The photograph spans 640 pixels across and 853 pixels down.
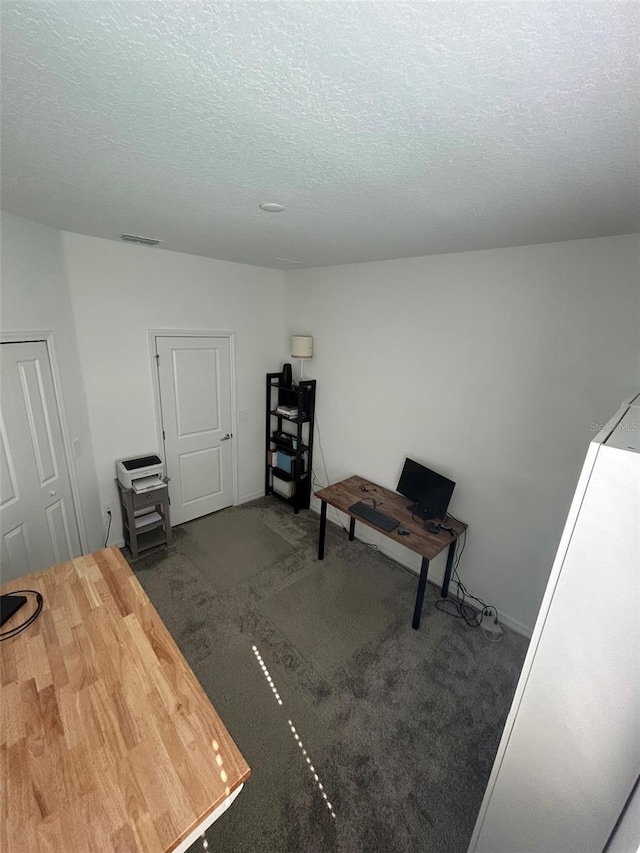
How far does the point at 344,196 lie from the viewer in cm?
148

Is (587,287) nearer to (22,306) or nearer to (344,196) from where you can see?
(344,196)

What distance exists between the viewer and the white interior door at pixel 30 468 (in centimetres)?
197

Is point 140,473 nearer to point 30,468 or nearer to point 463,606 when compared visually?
point 30,468

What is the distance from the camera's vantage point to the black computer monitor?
2646mm

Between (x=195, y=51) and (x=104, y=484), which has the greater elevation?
(x=195, y=51)

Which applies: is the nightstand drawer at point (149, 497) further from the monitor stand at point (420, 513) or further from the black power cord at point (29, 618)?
the monitor stand at point (420, 513)

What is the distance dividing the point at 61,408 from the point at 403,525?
8.78ft

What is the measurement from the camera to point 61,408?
2457 mm

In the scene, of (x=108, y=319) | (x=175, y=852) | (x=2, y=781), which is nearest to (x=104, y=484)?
(x=108, y=319)

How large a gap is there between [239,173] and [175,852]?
2151mm

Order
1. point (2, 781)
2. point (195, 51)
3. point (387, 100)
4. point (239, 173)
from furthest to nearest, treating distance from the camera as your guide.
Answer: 1. point (239, 173)
2. point (2, 781)
3. point (387, 100)
4. point (195, 51)

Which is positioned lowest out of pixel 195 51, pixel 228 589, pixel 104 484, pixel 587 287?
pixel 228 589

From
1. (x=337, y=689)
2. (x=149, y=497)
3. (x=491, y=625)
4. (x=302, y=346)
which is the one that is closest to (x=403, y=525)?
(x=491, y=625)

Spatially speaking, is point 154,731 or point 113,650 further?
point 113,650
